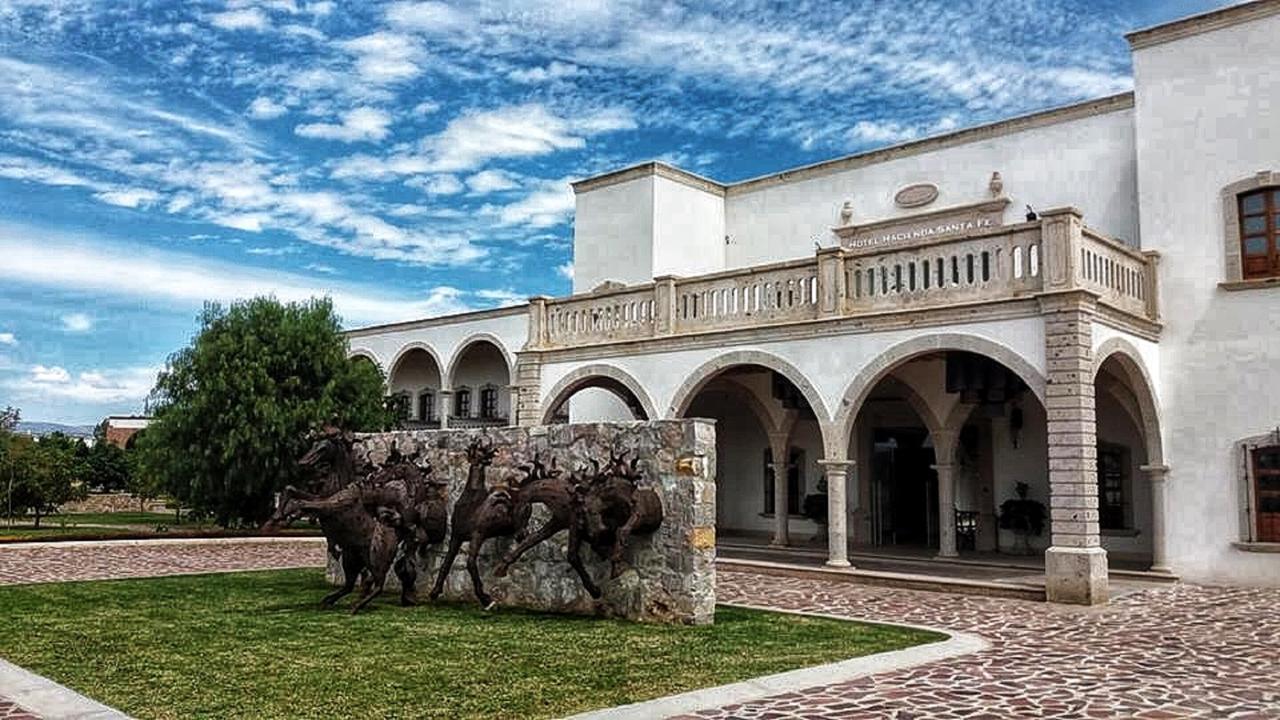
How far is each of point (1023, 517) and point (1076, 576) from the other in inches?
196

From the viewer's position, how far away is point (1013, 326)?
41.0 ft

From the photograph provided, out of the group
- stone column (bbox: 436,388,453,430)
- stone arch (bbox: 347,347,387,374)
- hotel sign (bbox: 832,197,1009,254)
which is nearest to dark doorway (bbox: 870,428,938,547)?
hotel sign (bbox: 832,197,1009,254)

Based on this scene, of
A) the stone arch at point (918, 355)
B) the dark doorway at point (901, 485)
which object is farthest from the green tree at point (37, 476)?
the stone arch at point (918, 355)

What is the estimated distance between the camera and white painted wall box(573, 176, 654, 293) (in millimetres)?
19672

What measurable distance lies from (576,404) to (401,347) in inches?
366

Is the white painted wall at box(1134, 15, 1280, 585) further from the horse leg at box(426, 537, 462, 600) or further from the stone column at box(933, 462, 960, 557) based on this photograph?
the horse leg at box(426, 537, 462, 600)

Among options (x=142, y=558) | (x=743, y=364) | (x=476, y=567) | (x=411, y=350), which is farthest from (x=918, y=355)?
(x=411, y=350)

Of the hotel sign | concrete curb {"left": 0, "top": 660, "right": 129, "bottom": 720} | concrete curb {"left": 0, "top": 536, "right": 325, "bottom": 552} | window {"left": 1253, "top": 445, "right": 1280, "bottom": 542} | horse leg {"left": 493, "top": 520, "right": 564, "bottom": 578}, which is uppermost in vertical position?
the hotel sign

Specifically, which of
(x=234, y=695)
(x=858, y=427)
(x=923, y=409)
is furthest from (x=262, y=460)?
(x=234, y=695)

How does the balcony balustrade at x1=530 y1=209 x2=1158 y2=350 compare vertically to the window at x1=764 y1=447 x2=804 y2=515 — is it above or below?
above

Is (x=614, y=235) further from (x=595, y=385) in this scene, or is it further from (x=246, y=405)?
(x=246, y=405)

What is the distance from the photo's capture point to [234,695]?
243 inches

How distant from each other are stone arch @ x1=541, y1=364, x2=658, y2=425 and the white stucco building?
0.05m

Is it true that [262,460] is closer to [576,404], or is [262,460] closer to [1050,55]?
[576,404]
